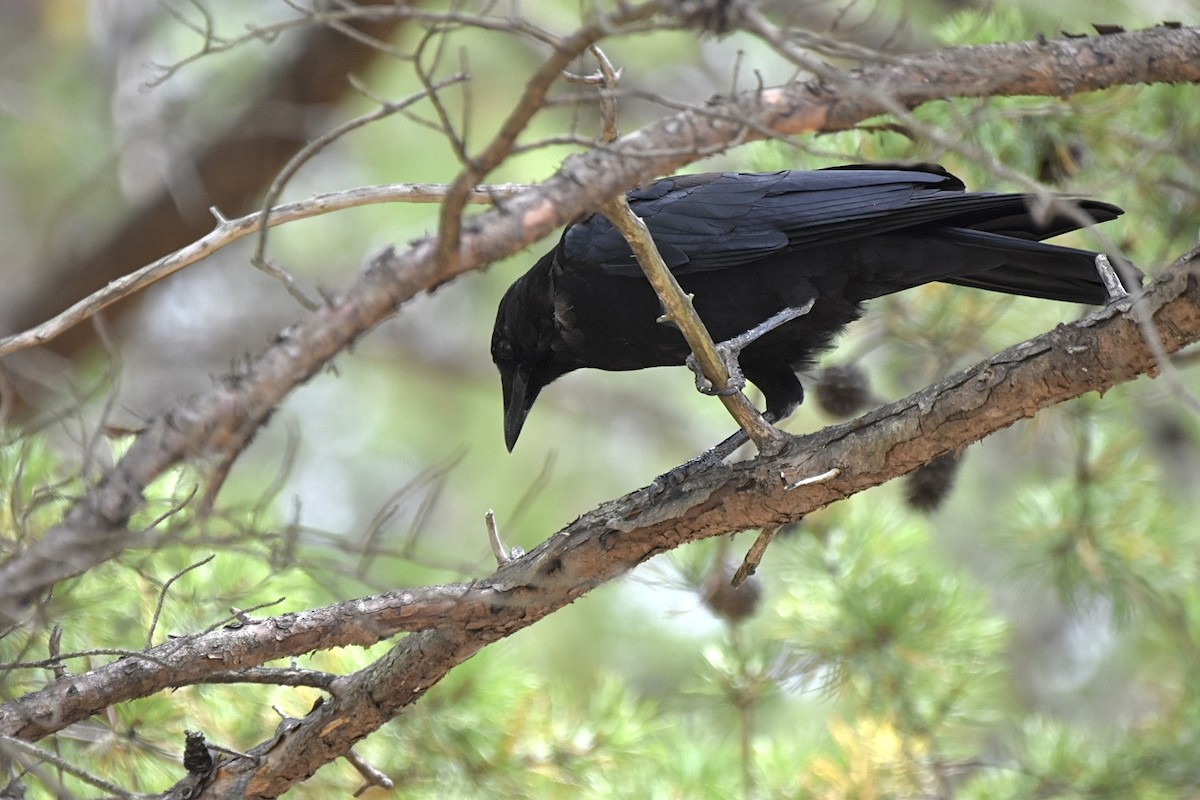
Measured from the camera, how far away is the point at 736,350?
3256mm

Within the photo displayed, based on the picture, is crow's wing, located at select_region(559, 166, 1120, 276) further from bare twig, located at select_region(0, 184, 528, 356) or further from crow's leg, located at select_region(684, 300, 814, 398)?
bare twig, located at select_region(0, 184, 528, 356)

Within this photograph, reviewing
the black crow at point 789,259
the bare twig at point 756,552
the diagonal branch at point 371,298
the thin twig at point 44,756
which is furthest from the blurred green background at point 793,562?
the bare twig at point 756,552

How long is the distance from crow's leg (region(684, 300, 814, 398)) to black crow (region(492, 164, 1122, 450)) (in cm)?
5

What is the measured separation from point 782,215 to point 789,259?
0.45ft

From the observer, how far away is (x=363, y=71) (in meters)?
6.07

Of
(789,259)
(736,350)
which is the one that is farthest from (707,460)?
(789,259)

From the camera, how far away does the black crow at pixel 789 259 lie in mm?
3365

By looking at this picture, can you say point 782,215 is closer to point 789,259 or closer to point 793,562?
point 789,259

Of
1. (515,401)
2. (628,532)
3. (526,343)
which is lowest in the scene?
(515,401)

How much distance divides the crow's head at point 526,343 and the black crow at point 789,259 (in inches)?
1.7

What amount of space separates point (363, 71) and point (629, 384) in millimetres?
3785

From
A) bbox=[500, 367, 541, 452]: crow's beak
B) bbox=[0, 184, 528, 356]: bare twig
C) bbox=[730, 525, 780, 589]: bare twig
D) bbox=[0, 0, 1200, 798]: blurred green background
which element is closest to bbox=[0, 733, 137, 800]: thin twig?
bbox=[0, 0, 1200, 798]: blurred green background

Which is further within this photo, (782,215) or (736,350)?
(782,215)

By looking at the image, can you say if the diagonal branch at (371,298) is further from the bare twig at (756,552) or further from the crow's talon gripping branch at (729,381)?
the bare twig at (756,552)
